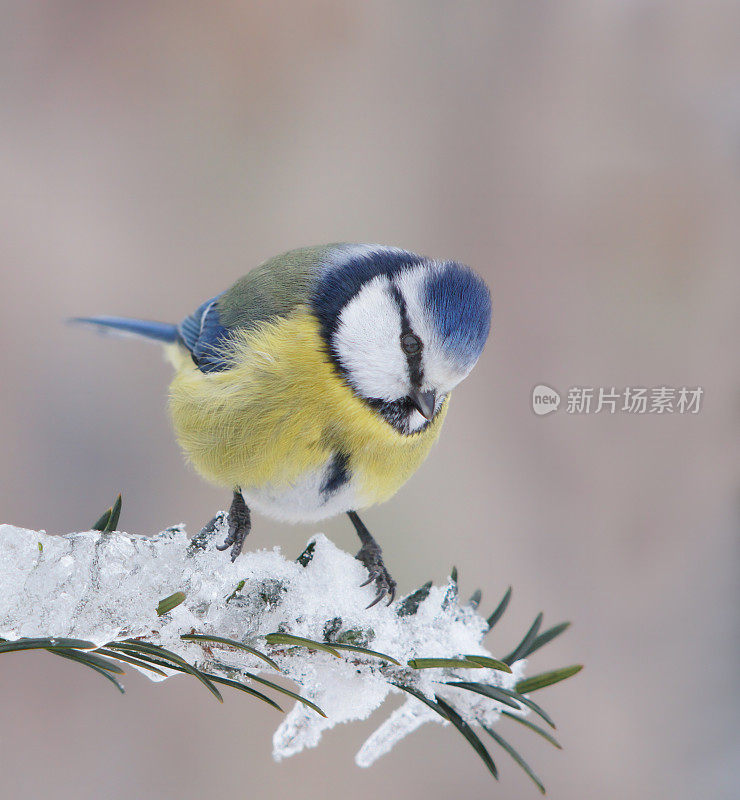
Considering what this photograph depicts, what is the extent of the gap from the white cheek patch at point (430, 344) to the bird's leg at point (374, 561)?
0.20 metres

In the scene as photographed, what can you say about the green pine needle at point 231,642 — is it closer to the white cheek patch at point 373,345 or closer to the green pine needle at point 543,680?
the green pine needle at point 543,680

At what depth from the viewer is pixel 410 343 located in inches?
30.4

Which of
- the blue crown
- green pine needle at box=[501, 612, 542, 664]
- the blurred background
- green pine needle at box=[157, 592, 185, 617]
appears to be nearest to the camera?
green pine needle at box=[157, 592, 185, 617]

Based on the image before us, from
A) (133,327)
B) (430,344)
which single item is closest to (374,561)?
(430,344)

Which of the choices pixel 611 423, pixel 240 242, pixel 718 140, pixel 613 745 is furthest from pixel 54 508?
pixel 718 140

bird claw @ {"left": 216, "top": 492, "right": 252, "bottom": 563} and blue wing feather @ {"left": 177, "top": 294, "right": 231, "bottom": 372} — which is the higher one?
blue wing feather @ {"left": 177, "top": 294, "right": 231, "bottom": 372}

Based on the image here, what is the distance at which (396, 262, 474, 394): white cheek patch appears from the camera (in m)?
0.74

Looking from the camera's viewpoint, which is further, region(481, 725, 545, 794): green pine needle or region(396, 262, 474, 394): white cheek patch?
region(396, 262, 474, 394): white cheek patch

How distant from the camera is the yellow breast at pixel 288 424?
0.76 m

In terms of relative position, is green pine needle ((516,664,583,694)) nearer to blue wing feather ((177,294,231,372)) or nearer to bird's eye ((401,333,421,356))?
bird's eye ((401,333,421,356))

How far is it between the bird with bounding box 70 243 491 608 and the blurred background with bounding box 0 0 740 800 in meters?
0.46

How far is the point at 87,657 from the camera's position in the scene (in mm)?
410
